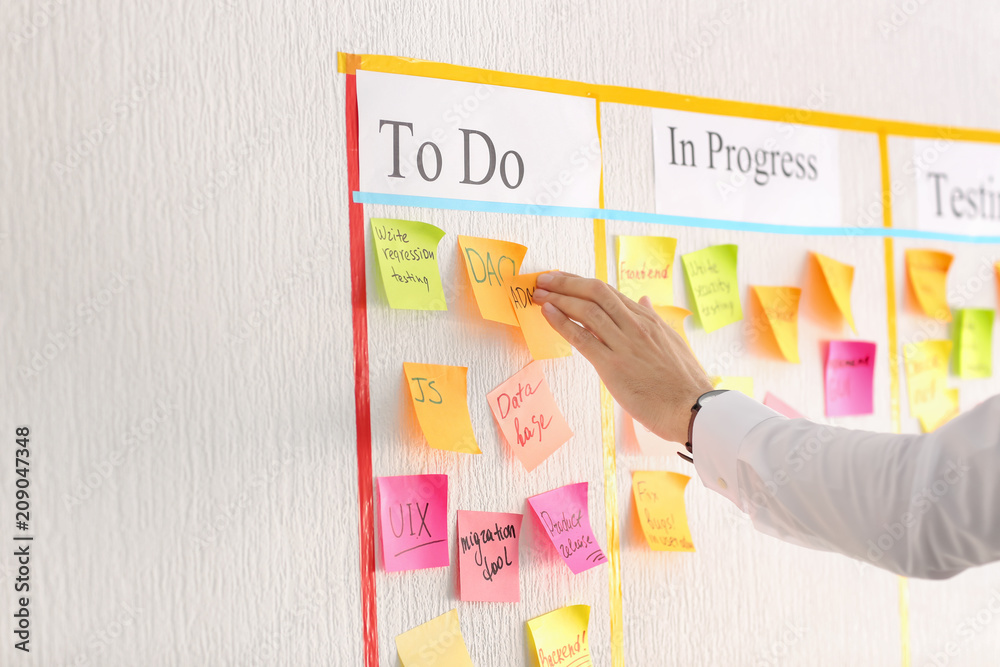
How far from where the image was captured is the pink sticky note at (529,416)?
97 centimetres

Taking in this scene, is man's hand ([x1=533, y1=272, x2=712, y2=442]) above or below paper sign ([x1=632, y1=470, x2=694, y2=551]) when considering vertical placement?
above

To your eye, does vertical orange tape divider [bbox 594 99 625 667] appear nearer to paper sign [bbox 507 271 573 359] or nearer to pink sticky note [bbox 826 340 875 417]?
paper sign [bbox 507 271 573 359]

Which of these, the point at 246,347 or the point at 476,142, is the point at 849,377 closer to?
the point at 476,142

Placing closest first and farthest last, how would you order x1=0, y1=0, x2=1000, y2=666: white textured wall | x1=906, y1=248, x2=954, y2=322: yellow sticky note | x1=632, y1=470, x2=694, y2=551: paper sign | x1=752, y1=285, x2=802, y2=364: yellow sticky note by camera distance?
1. x1=0, y1=0, x2=1000, y2=666: white textured wall
2. x1=632, y1=470, x2=694, y2=551: paper sign
3. x1=752, y1=285, x2=802, y2=364: yellow sticky note
4. x1=906, y1=248, x2=954, y2=322: yellow sticky note

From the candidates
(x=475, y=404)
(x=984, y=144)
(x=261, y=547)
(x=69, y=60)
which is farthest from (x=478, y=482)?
(x=984, y=144)

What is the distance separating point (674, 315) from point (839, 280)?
11.9 inches

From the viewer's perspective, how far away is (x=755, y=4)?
1154mm

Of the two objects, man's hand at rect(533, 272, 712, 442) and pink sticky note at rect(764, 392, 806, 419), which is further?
pink sticky note at rect(764, 392, 806, 419)

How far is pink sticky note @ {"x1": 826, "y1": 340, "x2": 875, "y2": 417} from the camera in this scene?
1.17 m

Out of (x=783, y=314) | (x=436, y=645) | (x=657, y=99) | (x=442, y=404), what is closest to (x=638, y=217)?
(x=657, y=99)

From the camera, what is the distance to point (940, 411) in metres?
1.25

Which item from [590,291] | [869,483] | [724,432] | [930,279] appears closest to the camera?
[869,483]

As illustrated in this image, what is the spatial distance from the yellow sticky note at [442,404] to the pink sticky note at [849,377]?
1.88 ft

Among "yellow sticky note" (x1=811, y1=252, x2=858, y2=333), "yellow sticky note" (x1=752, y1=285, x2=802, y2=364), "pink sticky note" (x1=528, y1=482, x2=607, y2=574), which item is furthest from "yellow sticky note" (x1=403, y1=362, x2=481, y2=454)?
"yellow sticky note" (x1=811, y1=252, x2=858, y2=333)
